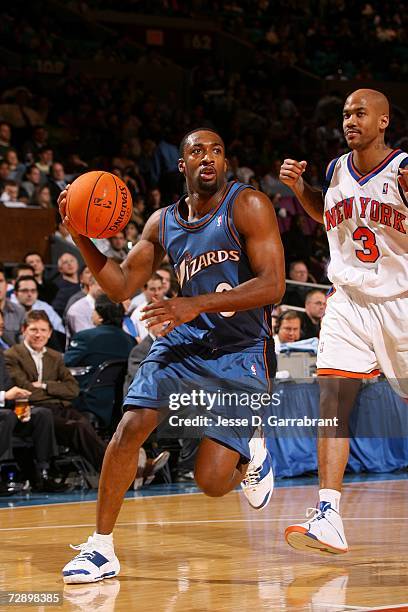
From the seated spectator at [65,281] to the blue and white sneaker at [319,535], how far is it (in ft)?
21.1

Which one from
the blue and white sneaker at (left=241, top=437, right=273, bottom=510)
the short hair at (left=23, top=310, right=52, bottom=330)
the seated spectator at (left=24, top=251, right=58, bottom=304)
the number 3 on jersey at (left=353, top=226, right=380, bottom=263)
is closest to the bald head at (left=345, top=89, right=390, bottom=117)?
the number 3 on jersey at (left=353, top=226, right=380, bottom=263)

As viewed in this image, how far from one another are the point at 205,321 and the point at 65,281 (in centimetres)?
625

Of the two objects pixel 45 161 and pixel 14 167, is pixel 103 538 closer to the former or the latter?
pixel 14 167

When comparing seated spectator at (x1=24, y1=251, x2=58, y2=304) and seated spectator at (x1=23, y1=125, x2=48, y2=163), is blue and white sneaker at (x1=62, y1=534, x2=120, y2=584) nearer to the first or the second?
seated spectator at (x1=24, y1=251, x2=58, y2=304)

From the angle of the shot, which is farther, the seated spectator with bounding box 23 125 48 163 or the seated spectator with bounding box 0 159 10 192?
the seated spectator with bounding box 23 125 48 163

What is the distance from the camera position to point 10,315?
9.48m

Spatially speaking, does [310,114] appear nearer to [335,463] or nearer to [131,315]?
[131,315]

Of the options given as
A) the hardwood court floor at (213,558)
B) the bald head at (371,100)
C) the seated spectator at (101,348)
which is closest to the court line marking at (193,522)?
the hardwood court floor at (213,558)

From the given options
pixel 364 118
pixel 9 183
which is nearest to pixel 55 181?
pixel 9 183

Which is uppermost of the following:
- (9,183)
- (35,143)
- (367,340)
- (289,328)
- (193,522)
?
(35,143)

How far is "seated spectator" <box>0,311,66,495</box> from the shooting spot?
8016 mm

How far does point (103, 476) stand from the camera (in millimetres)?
4613

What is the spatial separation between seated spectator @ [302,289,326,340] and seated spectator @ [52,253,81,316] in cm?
237

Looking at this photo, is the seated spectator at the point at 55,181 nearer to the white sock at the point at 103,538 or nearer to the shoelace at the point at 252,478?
the shoelace at the point at 252,478
